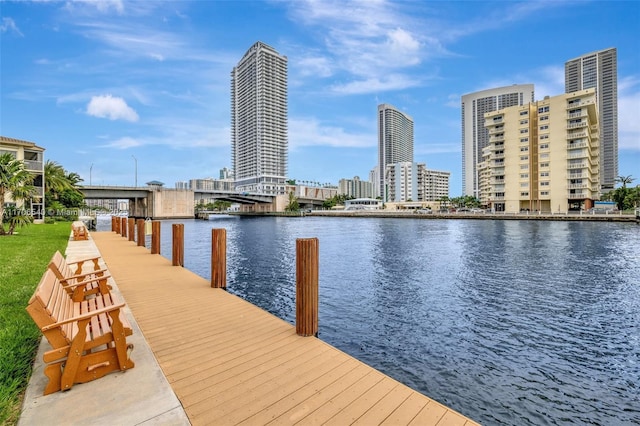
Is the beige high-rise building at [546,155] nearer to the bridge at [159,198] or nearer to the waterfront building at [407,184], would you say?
the bridge at [159,198]

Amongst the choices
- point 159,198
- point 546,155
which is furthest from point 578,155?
point 159,198

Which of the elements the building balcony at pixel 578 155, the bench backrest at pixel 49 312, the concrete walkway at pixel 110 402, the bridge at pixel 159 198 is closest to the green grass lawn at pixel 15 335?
the concrete walkway at pixel 110 402

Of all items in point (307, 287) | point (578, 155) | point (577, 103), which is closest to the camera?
point (307, 287)

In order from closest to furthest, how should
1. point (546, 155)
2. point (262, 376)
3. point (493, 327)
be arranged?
point (262, 376) → point (493, 327) → point (546, 155)

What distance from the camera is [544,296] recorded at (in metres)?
12.3

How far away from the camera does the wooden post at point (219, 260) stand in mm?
9305

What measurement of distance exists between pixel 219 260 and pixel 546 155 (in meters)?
90.1

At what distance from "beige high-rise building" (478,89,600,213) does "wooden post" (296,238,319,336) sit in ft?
293

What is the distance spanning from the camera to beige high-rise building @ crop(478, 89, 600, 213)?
7475cm

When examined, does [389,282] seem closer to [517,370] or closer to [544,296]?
[544,296]

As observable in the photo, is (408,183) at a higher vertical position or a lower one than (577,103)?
lower

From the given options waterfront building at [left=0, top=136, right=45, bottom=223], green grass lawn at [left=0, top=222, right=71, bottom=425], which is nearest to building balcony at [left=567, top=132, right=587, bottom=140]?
green grass lawn at [left=0, top=222, right=71, bottom=425]

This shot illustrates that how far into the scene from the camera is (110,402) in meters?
3.56

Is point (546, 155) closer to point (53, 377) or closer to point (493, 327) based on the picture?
point (493, 327)
